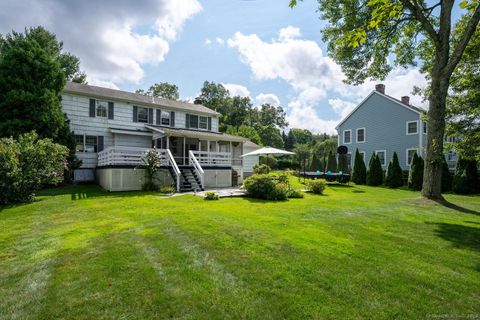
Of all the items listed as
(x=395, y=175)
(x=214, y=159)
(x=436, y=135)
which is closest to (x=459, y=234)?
(x=436, y=135)

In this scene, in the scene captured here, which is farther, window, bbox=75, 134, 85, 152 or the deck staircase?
window, bbox=75, 134, 85, 152

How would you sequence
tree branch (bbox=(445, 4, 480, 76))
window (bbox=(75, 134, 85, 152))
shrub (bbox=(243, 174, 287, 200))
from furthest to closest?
window (bbox=(75, 134, 85, 152))
shrub (bbox=(243, 174, 287, 200))
tree branch (bbox=(445, 4, 480, 76))

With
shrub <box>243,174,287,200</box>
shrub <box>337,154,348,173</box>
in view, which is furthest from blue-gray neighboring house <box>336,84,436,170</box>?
shrub <box>243,174,287,200</box>

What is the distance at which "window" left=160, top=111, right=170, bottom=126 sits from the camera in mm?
20875

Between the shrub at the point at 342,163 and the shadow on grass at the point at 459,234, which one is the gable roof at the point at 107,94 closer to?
the shrub at the point at 342,163

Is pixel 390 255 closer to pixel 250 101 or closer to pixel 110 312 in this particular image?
pixel 110 312

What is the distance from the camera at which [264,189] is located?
11438 mm

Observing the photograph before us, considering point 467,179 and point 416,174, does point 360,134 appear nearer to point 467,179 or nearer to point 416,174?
point 416,174

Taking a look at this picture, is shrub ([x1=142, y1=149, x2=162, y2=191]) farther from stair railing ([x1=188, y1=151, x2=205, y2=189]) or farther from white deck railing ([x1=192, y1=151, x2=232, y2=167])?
white deck railing ([x1=192, y1=151, x2=232, y2=167])

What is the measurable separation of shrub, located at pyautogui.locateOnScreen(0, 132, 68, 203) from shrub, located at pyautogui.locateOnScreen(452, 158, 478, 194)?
2205 centimetres

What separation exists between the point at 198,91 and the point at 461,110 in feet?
137

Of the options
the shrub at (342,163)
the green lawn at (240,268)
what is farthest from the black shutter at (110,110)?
the shrub at (342,163)

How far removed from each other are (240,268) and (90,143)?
17786mm

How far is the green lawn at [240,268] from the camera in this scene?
276cm
